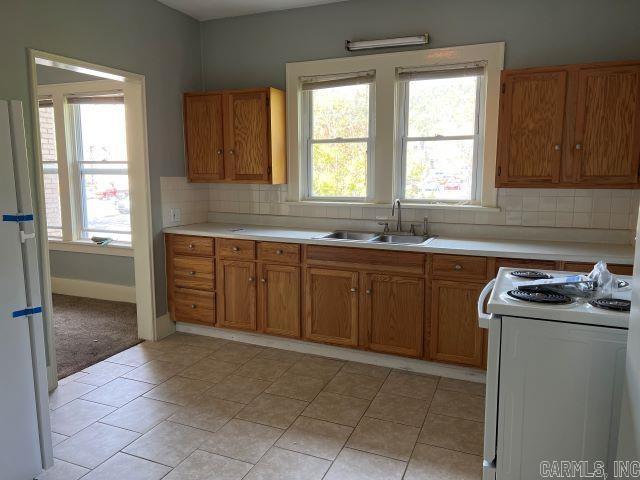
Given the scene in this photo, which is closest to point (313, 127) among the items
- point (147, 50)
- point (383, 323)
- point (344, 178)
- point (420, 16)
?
point (344, 178)

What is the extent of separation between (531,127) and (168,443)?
2.96 m

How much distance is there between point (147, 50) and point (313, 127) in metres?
1.49

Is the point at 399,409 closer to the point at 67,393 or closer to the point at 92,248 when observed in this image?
the point at 67,393

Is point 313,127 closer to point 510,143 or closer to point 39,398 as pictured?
point 510,143

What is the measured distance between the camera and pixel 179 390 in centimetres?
312

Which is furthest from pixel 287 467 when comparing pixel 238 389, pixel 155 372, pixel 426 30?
pixel 426 30

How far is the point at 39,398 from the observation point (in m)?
2.17

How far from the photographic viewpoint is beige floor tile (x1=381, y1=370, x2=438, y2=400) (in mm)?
3086

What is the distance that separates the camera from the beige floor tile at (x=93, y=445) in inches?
93.9

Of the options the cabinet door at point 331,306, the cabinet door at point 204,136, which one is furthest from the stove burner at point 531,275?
the cabinet door at point 204,136

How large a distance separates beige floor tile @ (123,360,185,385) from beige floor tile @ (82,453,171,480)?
34.4 inches

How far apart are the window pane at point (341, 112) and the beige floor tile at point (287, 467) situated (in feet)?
8.48

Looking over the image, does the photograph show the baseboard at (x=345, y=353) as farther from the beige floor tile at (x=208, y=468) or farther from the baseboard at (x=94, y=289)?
the beige floor tile at (x=208, y=468)

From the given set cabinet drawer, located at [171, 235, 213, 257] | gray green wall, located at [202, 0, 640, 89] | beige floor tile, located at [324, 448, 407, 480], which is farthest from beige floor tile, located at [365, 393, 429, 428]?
gray green wall, located at [202, 0, 640, 89]
